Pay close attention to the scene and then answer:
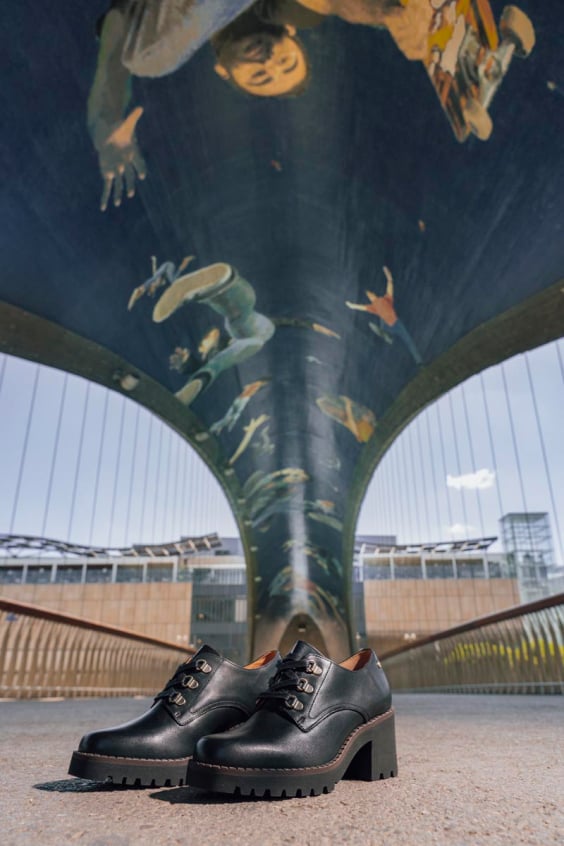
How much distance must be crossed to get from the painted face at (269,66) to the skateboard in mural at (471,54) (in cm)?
186

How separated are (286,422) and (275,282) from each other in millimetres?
7257

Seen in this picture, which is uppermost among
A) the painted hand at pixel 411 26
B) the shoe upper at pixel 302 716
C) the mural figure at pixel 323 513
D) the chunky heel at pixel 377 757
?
the painted hand at pixel 411 26

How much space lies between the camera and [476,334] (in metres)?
11.7

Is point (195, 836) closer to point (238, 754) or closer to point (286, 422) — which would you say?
point (238, 754)

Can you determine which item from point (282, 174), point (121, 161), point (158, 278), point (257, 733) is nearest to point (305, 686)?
point (257, 733)

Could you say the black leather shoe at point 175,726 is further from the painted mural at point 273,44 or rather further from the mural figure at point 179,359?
Result: the mural figure at point 179,359

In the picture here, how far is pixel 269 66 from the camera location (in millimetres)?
8656

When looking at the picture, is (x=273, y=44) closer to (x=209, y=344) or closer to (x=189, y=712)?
(x=209, y=344)

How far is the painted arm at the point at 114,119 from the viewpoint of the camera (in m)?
7.49

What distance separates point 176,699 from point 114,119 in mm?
8340

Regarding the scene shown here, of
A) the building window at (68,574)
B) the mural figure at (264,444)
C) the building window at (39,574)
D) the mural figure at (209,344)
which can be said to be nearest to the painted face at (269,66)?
the mural figure at (209,344)

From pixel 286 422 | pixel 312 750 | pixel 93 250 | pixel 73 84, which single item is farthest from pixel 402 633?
pixel 312 750

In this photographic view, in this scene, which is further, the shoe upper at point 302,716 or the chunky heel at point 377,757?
the chunky heel at point 377,757

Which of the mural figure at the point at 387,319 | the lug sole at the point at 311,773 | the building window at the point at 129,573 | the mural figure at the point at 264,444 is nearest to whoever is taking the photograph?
the lug sole at the point at 311,773
